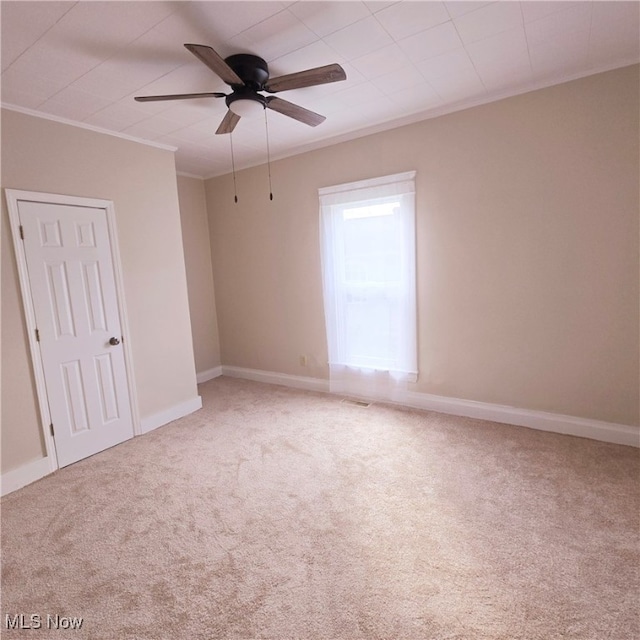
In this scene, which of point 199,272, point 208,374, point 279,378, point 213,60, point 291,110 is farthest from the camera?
point 208,374

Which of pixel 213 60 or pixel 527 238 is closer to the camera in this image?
pixel 213 60

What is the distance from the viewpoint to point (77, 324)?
2.90 meters

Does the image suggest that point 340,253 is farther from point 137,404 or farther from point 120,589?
point 120,589

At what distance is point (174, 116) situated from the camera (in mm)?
2852

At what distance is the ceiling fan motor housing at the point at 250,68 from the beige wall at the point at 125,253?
1642 millimetres

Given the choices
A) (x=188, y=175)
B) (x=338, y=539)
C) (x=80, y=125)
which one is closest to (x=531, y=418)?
(x=338, y=539)

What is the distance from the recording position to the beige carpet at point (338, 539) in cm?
151

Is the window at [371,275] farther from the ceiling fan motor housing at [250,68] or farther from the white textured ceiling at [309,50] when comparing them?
the ceiling fan motor housing at [250,68]

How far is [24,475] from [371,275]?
3293mm

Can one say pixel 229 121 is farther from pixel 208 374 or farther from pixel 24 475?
pixel 208 374

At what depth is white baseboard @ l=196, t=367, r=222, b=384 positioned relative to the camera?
4859 mm

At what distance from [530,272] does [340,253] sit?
69.6 inches

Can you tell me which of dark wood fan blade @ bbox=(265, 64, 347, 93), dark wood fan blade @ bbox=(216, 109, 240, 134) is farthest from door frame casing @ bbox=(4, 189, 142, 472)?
dark wood fan blade @ bbox=(265, 64, 347, 93)

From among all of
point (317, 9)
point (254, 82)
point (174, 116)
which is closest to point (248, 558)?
point (254, 82)
